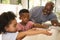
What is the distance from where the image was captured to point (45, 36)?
1.35 metres

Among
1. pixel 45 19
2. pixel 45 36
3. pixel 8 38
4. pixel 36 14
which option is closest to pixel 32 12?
pixel 36 14

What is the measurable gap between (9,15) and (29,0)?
2458 mm

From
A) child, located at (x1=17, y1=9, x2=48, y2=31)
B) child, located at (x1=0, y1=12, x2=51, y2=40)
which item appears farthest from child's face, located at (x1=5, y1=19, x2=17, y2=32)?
child, located at (x1=17, y1=9, x2=48, y2=31)

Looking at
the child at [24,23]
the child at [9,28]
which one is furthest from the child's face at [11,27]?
the child at [24,23]

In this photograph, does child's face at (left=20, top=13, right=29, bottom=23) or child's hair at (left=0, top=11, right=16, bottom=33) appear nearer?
child's hair at (left=0, top=11, right=16, bottom=33)

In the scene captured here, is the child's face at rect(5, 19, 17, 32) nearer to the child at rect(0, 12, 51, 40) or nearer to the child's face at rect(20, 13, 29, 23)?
the child at rect(0, 12, 51, 40)

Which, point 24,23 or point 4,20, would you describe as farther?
point 24,23

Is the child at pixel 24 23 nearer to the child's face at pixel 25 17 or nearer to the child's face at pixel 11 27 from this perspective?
the child's face at pixel 25 17

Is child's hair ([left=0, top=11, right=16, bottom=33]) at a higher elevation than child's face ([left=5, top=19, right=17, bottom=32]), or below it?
higher

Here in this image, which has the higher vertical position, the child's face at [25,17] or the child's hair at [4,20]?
the child's hair at [4,20]

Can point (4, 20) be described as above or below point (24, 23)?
above

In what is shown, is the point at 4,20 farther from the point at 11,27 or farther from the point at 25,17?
the point at 25,17

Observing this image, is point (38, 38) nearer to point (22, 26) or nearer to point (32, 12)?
point (22, 26)

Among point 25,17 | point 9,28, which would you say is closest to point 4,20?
point 9,28
